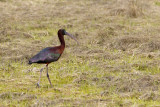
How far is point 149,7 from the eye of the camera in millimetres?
15703

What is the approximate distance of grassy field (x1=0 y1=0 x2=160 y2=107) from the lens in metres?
6.34

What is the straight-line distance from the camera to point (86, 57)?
8906mm

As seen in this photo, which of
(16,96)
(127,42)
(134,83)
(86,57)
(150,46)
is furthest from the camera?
(127,42)

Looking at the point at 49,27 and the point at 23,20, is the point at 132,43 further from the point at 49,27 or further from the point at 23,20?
the point at 23,20

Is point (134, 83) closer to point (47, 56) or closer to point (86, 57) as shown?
point (47, 56)

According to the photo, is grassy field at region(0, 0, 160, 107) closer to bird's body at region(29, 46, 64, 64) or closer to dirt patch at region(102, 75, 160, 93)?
dirt patch at region(102, 75, 160, 93)

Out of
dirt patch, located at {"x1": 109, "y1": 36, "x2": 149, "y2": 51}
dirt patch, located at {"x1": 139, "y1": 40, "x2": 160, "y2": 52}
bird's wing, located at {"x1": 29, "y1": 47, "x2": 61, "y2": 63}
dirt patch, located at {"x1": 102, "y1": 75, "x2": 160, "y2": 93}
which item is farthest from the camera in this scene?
dirt patch, located at {"x1": 109, "y1": 36, "x2": 149, "y2": 51}

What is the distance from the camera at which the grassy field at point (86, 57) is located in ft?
20.8

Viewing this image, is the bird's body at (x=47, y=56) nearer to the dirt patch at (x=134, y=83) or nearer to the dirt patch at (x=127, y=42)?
the dirt patch at (x=134, y=83)

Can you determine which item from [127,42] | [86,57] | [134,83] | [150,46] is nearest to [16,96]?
[134,83]

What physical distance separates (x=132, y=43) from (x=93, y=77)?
2.90 meters

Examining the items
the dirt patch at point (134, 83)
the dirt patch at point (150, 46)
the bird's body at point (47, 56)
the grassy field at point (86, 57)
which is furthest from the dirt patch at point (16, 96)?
the dirt patch at point (150, 46)

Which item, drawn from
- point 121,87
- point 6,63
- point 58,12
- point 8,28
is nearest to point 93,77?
point 121,87

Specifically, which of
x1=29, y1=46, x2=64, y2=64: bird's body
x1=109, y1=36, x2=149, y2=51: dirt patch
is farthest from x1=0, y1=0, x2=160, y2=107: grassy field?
x1=29, y1=46, x2=64, y2=64: bird's body
